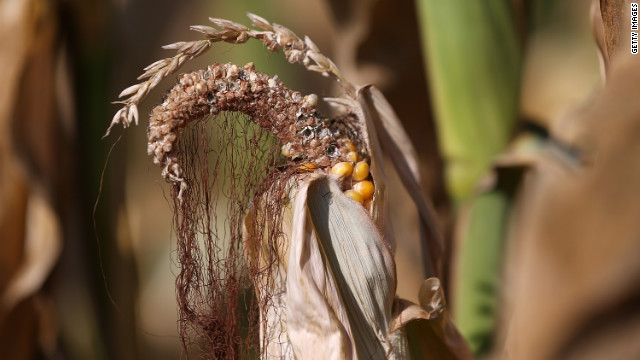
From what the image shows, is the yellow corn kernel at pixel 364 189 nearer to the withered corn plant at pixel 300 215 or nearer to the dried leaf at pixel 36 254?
the withered corn plant at pixel 300 215

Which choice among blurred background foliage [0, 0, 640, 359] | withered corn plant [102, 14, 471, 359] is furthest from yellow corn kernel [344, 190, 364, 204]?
blurred background foliage [0, 0, 640, 359]

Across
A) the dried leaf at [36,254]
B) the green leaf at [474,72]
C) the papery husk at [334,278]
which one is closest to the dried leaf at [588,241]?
the papery husk at [334,278]

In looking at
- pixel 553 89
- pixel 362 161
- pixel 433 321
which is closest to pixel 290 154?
pixel 362 161

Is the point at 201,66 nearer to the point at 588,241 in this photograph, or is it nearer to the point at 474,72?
the point at 474,72

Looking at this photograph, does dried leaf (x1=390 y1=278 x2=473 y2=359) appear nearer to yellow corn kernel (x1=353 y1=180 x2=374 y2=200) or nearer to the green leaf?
yellow corn kernel (x1=353 y1=180 x2=374 y2=200)

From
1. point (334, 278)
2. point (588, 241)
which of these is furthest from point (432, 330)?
point (588, 241)

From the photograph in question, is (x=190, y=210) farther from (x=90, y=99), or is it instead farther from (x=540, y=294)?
(x=90, y=99)

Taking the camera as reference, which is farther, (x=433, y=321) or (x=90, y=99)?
(x=90, y=99)
